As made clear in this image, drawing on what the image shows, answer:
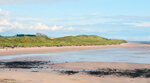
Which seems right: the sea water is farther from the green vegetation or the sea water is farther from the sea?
the green vegetation

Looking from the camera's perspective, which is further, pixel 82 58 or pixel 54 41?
pixel 54 41

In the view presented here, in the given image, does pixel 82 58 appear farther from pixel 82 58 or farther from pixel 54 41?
pixel 54 41

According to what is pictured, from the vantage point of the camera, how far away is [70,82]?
1366cm

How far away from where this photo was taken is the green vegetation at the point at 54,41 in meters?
69.4

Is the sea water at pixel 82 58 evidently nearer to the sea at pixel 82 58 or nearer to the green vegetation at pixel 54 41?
the sea at pixel 82 58

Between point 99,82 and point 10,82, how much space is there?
5691 millimetres

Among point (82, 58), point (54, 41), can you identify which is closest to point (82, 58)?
point (82, 58)

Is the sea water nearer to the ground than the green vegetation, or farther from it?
nearer to the ground

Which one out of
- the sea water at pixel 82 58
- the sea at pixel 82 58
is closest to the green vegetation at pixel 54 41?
the sea at pixel 82 58

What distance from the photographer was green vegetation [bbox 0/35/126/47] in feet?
228

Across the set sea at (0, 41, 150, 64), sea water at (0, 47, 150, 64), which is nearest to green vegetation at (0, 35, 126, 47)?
sea at (0, 41, 150, 64)

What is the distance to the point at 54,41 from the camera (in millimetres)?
90625

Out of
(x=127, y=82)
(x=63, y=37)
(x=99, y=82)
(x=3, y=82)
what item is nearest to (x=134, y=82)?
(x=127, y=82)

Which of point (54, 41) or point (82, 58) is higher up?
point (54, 41)
